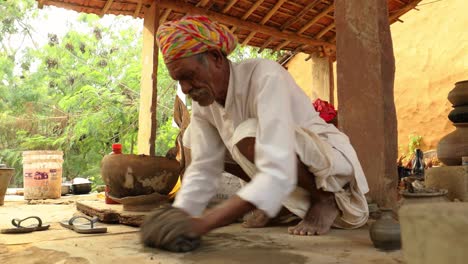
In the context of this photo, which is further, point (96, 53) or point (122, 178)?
point (96, 53)

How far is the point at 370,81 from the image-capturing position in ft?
9.13

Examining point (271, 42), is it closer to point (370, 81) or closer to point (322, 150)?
point (370, 81)

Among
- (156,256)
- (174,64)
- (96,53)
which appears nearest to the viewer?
(156,256)

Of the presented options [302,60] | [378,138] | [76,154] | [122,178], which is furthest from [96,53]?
[378,138]

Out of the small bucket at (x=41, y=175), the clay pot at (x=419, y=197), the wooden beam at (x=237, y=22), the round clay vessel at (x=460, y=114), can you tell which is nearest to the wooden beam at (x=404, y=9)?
the wooden beam at (x=237, y=22)

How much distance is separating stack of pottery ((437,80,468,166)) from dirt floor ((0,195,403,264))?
6.59 ft

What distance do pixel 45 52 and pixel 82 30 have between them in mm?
2203

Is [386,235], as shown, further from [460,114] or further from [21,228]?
[460,114]

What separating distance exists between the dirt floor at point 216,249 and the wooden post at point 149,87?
2.27m

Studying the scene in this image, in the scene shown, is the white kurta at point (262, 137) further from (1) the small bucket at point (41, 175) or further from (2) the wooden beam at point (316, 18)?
(1) the small bucket at point (41, 175)

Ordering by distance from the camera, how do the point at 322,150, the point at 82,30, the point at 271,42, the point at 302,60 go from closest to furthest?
the point at 322,150 → the point at 271,42 → the point at 302,60 → the point at 82,30

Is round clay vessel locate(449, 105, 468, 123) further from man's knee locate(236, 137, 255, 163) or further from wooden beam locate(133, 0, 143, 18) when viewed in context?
wooden beam locate(133, 0, 143, 18)

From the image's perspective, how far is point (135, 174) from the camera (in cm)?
303

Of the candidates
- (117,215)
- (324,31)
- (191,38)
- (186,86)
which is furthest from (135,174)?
(324,31)
